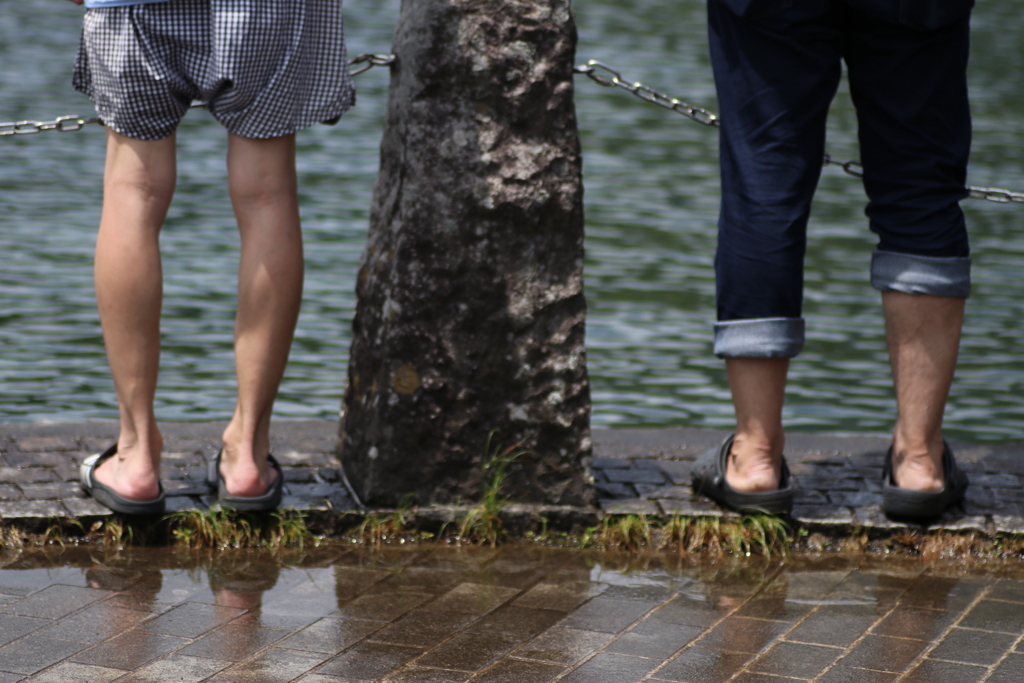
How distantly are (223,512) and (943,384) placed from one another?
1.81 metres

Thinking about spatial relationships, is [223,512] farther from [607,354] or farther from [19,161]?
[19,161]

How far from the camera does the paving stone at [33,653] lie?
2.66 meters

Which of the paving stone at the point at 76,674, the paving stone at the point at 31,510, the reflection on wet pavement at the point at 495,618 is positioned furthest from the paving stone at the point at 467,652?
the paving stone at the point at 31,510

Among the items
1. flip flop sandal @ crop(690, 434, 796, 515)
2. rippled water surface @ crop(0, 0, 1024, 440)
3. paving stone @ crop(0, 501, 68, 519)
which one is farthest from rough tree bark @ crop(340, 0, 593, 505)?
rippled water surface @ crop(0, 0, 1024, 440)

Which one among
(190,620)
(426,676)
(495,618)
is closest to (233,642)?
(190,620)

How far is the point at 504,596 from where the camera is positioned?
311 centimetres

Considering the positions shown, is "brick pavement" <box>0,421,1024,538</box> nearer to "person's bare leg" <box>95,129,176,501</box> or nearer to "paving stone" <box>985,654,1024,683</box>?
"person's bare leg" <box>95,129,176,501</box>

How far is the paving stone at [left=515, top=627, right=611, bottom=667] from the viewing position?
278 cm

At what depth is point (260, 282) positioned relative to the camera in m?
3.30

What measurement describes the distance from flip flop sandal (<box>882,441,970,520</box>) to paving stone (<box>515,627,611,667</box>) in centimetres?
98

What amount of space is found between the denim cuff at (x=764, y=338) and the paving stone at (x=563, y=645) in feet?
2.86

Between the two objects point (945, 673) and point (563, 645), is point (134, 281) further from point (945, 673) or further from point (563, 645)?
point (945, 673)

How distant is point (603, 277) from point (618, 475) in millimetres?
2946

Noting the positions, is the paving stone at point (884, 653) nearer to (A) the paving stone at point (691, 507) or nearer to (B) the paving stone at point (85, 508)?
(A) the paving stone at point (691, 507)
